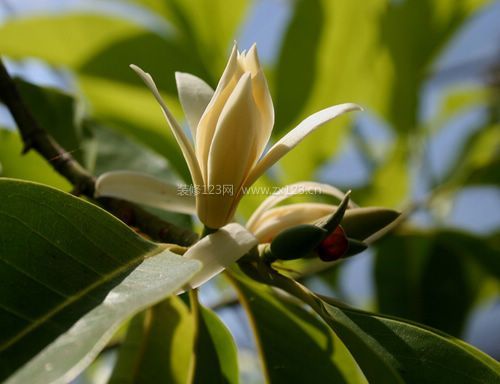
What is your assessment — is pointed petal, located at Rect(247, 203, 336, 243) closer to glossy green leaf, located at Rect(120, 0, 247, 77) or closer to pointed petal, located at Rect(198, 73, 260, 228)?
pointed petal, located at Rect(198, 73, 260, 228)

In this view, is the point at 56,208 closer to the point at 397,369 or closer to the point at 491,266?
the point at 397,369

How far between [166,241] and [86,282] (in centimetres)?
21

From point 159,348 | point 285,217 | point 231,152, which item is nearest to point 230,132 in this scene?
point 231,152

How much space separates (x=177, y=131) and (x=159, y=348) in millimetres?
453

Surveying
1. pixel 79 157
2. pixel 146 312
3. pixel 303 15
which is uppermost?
pixel 303 15

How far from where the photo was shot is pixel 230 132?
0.63 metres

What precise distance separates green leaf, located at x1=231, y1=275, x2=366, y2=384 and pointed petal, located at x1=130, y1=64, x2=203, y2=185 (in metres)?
0.23

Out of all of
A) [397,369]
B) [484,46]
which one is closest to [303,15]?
[397,369]

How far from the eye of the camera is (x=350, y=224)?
668 millimetres

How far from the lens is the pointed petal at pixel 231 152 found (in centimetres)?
62

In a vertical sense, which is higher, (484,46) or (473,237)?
(484,46)

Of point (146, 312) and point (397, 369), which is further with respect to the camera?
point (146, 312)

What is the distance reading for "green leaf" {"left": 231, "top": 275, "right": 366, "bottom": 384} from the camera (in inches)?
32.5

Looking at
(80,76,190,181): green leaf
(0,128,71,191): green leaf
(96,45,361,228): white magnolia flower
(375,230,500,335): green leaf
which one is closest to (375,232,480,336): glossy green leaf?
(375,230,500,335): green leaf
